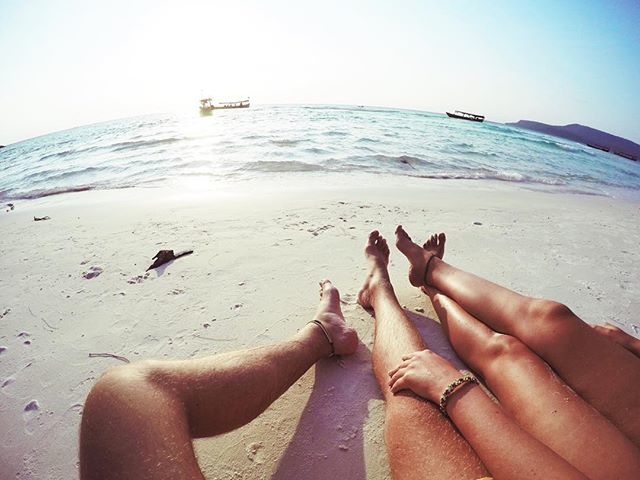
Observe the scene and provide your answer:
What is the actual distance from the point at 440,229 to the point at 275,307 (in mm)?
2134

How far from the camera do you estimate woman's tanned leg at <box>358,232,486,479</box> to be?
99cm

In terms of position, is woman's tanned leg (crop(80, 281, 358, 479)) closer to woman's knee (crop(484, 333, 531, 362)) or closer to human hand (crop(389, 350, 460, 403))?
human hand (crop(389, 350, 460, 403))

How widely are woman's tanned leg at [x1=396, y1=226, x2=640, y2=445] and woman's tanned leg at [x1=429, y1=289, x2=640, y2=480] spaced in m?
0.05

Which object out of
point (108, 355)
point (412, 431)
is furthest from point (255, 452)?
point (108, 355)

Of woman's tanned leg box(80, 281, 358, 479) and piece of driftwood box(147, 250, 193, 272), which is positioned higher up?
woman's tanned leg box(80, 281, 358, 479)

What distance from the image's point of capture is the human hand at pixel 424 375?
120 cm

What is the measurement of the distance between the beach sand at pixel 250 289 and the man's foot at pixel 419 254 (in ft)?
0.46

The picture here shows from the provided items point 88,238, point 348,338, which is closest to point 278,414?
point 348,338

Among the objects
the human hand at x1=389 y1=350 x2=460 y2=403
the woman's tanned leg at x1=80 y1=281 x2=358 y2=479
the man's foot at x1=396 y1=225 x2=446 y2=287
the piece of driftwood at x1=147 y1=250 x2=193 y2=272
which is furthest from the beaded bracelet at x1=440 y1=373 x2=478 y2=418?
the piece of driftwood at x1=147 y1=250 x2=193 y2=272

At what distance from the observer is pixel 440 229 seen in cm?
350

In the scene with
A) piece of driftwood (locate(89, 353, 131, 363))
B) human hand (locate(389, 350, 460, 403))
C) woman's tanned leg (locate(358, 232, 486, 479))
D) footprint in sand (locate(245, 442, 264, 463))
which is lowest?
piece of driftwood (locate(89, 353, 131, 363))

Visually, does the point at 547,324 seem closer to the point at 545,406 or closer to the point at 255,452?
the point at 545,406

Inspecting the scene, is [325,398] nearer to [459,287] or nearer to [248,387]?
[248,387]

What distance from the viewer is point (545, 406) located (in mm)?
1142
